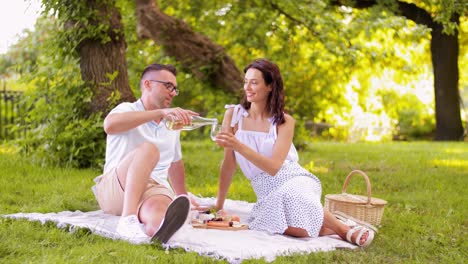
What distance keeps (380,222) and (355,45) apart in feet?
20.9

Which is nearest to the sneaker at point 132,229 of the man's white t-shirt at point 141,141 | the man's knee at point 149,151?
the man's knee at point 149,151

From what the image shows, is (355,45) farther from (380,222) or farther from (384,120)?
(384,120)

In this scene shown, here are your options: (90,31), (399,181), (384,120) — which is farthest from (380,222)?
(384,120)

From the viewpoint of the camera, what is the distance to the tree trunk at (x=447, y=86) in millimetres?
16250

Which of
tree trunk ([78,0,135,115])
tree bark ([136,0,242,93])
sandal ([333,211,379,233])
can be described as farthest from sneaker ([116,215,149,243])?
tree bark ([136,0,242,93])

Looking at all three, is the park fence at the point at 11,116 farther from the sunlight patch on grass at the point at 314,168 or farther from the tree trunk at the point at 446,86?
the tree trunk at the point at 446,86

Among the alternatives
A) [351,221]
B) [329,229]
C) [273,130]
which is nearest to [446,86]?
[351,221]

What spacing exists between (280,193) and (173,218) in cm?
97

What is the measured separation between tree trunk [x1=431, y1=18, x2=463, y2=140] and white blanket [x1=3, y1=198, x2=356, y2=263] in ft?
43.8

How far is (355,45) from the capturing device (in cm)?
1047

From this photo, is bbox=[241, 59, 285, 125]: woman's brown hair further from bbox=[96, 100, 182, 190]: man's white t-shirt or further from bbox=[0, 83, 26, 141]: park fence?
bbox=[0, 83, 26, 141]: park fence

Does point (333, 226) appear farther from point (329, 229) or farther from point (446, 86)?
point (446, 86)

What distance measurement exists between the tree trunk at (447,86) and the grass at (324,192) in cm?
703

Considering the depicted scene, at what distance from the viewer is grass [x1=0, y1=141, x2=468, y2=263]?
129 inches
